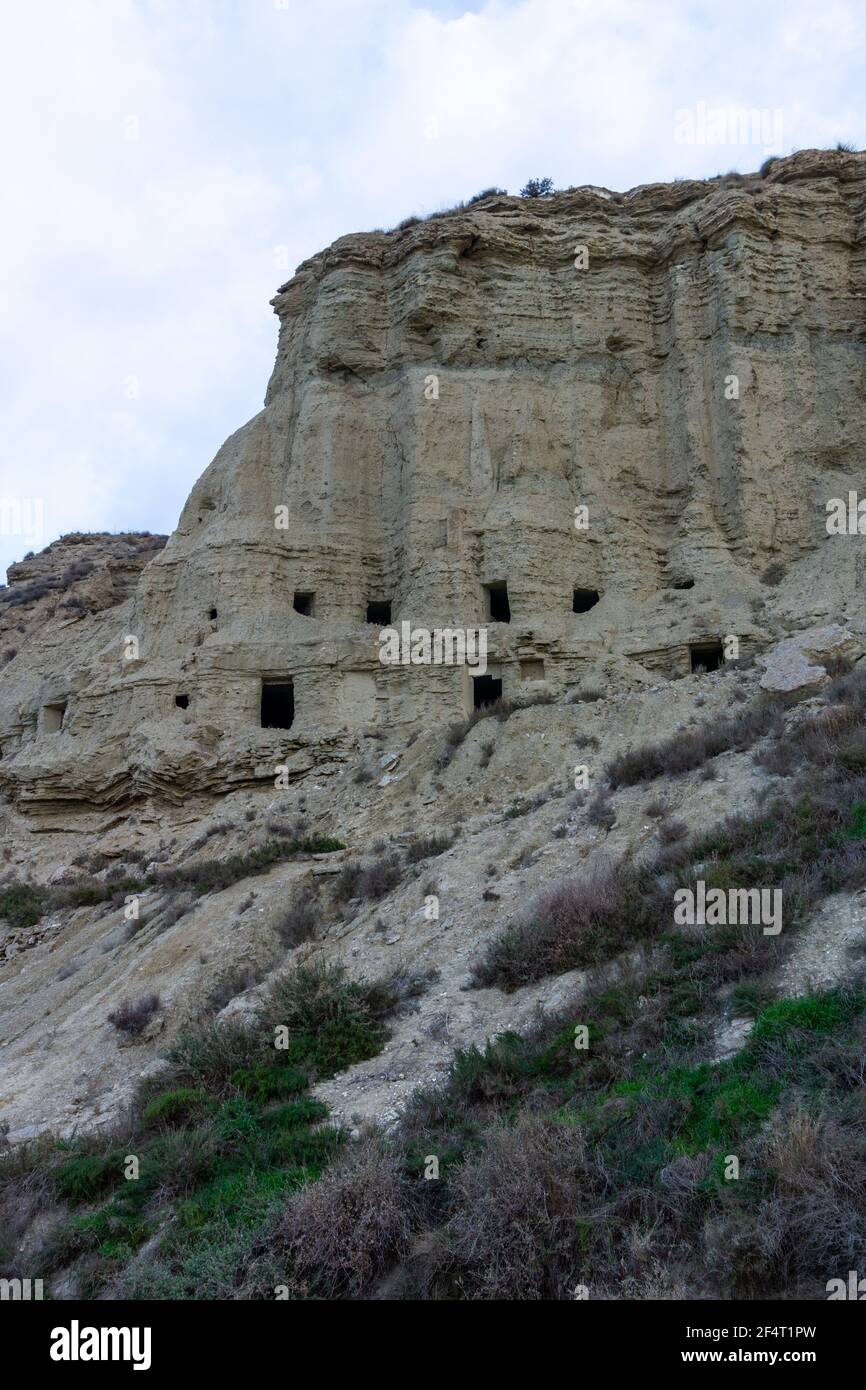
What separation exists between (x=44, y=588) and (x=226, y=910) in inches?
968

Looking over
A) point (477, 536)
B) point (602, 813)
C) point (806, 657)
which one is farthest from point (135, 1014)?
point (477, 536)

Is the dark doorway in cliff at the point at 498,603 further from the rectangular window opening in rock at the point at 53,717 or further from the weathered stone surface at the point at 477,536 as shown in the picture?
the rectangular window opening in rock at the point at 53,717

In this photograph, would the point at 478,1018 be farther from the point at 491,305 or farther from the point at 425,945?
the point at 491,305

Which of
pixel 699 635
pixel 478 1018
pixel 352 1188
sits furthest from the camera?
pixel 699 635

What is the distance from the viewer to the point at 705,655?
76.1ft

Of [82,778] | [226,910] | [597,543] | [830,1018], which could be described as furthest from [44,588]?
[830,1018]

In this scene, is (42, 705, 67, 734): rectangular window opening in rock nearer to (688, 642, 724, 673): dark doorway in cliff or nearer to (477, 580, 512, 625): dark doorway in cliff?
(477, 580, 512, 625): dark doorway in cliff

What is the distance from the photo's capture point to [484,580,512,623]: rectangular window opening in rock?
24.7 m

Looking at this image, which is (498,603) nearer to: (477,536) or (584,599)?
(477,536)

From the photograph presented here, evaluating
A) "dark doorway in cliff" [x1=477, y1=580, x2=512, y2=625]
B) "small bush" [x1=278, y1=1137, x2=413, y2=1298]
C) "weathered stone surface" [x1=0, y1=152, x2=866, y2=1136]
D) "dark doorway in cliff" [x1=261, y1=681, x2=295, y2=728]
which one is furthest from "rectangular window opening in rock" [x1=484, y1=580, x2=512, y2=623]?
"small bush" [x1=278, y1=1137, x2=413, y2=1298]

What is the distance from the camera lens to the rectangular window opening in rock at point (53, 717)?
26906 millimetres

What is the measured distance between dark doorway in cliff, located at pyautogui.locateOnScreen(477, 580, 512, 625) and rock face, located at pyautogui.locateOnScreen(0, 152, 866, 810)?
6cm

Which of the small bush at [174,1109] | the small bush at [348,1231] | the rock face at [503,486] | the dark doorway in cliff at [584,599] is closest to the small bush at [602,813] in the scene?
the small bush at [174,1109]

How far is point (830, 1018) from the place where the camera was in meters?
6.61
